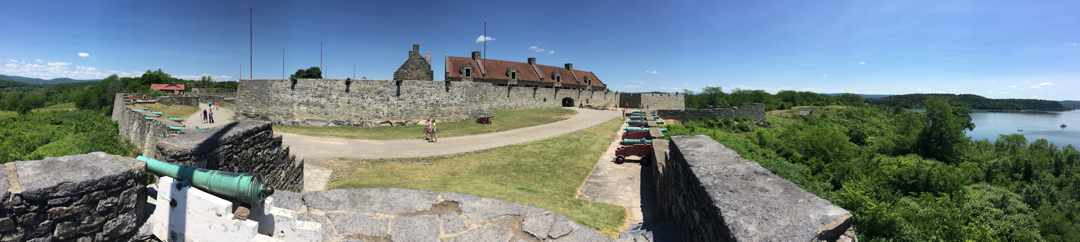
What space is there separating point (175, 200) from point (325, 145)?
38.4 feet

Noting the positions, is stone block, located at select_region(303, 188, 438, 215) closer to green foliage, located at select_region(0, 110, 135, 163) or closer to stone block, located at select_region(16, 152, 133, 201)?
stone block, located at select_region(16, 152, 133, 201)

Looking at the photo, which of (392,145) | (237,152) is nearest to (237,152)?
(237,152)

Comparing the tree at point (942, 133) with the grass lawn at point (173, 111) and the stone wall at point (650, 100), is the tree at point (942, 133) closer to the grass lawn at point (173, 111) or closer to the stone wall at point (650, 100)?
the stone wall at point (650, 100)

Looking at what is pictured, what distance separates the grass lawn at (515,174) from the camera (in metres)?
6.19

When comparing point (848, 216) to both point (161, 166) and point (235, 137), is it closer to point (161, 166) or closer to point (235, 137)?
point (161, 166)

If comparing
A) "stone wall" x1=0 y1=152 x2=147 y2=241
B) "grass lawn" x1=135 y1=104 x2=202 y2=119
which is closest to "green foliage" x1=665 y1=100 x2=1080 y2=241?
"stone wall" x1=0 y1=152 x2=147 y2=241

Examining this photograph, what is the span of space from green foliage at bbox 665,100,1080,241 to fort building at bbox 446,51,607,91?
86.5ft

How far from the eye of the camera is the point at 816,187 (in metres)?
6.30

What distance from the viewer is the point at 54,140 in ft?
50.1

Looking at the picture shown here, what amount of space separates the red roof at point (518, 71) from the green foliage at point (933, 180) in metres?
26.8

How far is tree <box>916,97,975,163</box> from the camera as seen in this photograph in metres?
19.4

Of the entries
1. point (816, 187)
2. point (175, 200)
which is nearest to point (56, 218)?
point (175, 200)

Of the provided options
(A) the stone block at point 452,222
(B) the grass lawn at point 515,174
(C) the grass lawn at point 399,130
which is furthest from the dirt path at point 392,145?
(A) the stone block at point 452,222

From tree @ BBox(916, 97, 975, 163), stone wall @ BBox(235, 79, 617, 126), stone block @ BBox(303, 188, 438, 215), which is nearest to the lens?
stone block @ BBox(303, 188, 438, 215)
